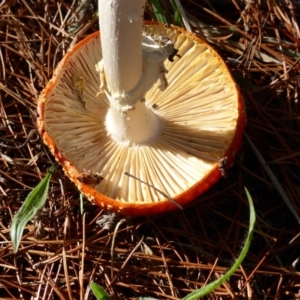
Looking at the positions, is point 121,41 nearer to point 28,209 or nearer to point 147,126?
point 147,126

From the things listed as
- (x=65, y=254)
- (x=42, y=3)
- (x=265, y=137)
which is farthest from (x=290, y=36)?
(x=65, y=254)

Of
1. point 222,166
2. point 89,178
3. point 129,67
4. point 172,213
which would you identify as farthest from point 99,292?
point 129,67

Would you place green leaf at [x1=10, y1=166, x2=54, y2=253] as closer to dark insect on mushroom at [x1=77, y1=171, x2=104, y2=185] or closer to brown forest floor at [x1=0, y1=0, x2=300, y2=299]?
brown forest floor at [x1=0, y1=0, x2=300, y2=299]

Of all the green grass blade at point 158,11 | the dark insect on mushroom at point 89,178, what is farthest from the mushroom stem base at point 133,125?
the green grass blade at point 158,11

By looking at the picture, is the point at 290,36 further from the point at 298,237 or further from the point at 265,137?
the point at 298,237

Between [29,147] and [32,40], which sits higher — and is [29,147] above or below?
below

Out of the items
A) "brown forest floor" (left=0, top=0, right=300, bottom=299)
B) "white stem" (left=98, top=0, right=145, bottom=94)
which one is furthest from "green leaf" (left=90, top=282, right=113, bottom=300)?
"white stem" (left=98, top=0, right=145, bottom=94)
